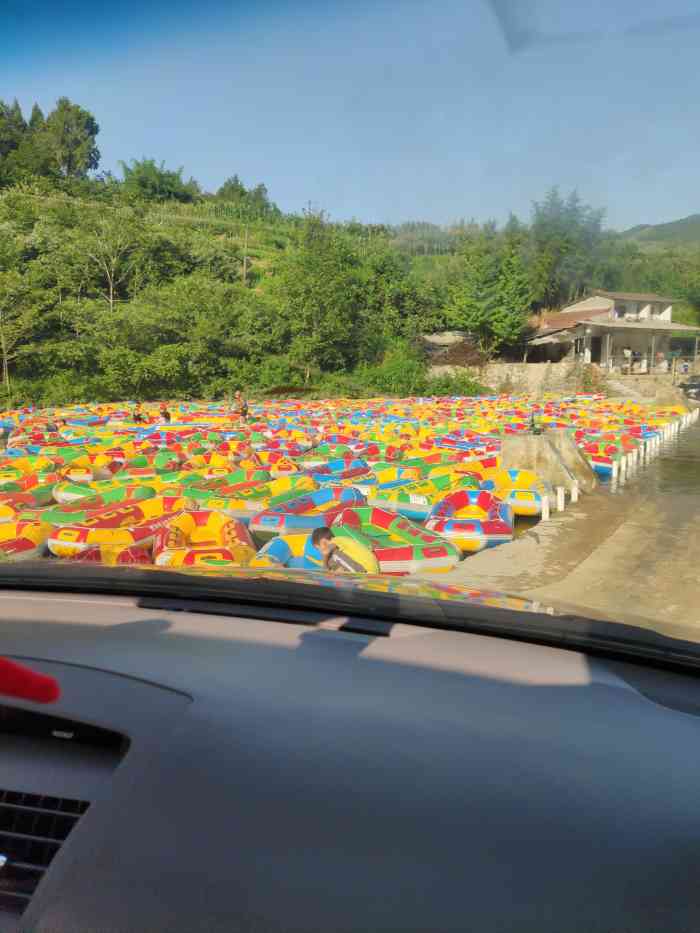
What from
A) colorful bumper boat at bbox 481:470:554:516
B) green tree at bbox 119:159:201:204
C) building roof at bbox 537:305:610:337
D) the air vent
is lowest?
colorful bumper boat at bbox 481:470:554:516

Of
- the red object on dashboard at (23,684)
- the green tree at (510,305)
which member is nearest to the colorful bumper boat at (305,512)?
the red object on dashboard at (23,684)

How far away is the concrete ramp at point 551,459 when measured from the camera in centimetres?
1539

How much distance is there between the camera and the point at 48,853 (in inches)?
50.8

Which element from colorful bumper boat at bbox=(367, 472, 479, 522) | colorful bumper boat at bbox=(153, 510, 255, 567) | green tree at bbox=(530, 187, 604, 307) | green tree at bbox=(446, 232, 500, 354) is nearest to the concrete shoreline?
colorful bumper boat at bbox=(367, 472, 479, 522)

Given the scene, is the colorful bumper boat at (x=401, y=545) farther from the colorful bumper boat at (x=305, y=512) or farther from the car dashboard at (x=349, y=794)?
the car dashboard at (x=349, y=794)

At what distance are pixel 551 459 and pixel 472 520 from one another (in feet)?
16.0

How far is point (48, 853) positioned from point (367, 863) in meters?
0.57

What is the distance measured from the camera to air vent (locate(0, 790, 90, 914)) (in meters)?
1.22

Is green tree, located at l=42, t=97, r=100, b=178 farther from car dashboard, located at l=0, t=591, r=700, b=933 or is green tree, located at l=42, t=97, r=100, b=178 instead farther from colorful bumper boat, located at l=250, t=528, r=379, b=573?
car dashboard, located at l=0, t=591, r=700, b=933

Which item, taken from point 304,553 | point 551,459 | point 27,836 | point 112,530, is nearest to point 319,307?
point 551,459

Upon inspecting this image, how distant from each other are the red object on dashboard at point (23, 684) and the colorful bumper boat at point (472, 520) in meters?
9.91

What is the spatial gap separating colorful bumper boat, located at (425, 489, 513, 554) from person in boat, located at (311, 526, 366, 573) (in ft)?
6.98

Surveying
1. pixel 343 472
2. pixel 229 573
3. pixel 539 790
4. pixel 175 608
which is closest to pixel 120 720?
pixel 539 790

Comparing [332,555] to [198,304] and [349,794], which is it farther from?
[198,304]
